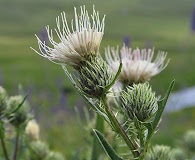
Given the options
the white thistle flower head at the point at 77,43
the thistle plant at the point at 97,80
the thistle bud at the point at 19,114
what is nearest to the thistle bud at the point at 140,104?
the thistle plant at the point at 97,80

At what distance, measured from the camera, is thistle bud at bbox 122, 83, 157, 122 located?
2059mm

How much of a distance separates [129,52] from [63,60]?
0.66 metres

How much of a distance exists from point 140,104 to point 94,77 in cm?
20

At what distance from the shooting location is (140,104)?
208cm

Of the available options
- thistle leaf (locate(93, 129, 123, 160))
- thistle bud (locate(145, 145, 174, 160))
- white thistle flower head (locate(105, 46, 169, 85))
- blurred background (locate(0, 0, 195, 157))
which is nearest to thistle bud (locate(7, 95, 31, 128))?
white thistle flower head (locate(105, 46, 169, 85))

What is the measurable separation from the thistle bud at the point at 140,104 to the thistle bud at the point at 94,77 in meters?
0.11

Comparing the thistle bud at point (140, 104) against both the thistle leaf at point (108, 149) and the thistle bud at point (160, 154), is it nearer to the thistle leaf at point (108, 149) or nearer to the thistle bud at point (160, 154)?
the thistle leaf at point (108, 149)

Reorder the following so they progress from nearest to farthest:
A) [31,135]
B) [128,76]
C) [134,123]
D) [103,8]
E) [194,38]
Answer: [134,123] → [128,76] → [31,135] → [194,38] → [103,8]

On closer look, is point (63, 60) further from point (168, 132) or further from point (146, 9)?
point (146, 9)

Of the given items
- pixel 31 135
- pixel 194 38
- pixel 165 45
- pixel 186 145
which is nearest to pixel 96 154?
pixel 31 135

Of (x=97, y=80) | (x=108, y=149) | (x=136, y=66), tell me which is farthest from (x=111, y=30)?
(x=108, y=149)

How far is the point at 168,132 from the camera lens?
11906mm

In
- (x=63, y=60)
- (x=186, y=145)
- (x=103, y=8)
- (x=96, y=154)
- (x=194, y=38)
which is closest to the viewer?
(x=63, y=60)

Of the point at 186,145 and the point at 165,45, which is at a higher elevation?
the point at 186,145
